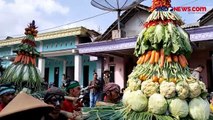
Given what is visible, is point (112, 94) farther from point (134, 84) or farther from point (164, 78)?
point (164, 78)

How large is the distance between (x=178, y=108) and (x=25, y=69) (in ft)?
11.5

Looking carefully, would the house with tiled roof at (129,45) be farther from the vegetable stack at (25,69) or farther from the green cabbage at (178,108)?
the green cabbage at (178,108)

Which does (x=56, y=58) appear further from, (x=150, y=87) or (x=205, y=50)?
(x=150, y=87)

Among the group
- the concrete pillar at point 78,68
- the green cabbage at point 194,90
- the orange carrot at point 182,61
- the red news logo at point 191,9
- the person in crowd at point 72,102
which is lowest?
the person in crowd at point 72,102

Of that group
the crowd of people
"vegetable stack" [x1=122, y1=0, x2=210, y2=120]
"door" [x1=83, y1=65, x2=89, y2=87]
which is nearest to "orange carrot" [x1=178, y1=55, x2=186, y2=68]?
"vegetable stack" [x1=122, y1=0, x2=210, y2=120]

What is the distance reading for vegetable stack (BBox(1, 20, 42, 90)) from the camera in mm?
5059

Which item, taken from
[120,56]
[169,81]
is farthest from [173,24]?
[120,56]

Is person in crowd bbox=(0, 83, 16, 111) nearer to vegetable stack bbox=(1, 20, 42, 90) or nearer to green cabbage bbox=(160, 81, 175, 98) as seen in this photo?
green cabbage bbox=(160, 81, 175, 98)

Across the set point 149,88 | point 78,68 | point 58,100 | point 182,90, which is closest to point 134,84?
point 149,88

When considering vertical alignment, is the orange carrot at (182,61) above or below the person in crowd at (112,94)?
above

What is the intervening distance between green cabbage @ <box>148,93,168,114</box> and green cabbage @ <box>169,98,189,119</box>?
0.18 feet

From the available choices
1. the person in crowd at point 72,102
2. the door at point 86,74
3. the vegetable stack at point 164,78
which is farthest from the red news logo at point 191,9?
the vegetable stack at point 164,78

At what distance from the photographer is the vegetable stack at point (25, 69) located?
16.6 ft

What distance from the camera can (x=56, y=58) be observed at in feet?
54.7
